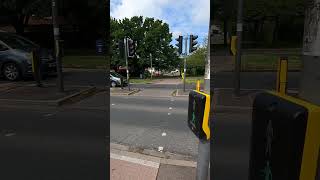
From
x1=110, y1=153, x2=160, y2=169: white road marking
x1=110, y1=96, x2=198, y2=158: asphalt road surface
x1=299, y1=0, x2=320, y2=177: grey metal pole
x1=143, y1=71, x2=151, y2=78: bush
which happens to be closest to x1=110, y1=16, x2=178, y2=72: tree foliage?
x1=143, y1=71, x2=151, y2=78: bush

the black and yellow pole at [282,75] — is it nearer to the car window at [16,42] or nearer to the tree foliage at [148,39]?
the car window at [16,42]

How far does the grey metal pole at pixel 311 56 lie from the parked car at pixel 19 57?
1.21 meters

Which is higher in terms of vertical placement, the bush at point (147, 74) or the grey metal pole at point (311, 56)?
the grey metal pole at point (311, 56)

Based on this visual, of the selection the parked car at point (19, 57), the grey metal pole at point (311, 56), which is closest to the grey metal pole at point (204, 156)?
the parked car at point (19, 57)

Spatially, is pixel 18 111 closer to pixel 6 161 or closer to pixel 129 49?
pixel 6 161

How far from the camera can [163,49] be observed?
51250 millimetres

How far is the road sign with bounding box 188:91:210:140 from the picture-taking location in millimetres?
2850

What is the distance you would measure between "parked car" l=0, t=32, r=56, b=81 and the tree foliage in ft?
152

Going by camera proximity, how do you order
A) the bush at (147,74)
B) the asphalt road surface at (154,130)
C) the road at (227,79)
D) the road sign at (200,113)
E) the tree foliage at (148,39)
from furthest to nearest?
the tree foliage at (148,39)
the bush at (147,74)
the asphalt road surface at (154,130)
the road sign at (200,113)
the road at (227,79)

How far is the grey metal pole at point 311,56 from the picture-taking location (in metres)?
1.30

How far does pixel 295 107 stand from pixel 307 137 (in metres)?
0.10

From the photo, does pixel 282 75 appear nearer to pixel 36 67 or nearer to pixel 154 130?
pixel 36 67

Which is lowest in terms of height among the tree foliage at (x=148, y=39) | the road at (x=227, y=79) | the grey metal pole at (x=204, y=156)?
the grey metal pole at (x=204, y=156)

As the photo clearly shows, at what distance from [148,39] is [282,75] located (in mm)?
48989
